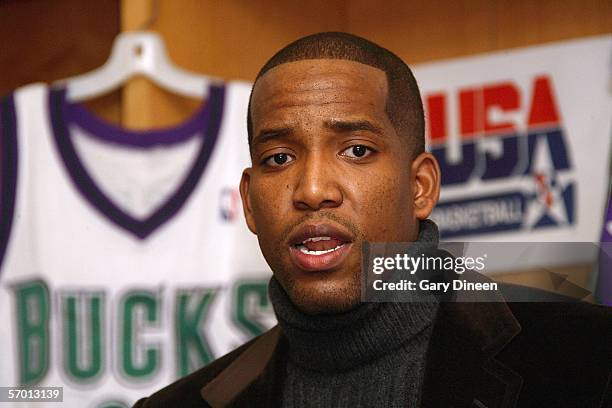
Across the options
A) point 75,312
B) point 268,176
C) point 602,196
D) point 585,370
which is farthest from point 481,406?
point 75,312

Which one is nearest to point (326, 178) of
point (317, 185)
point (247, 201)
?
point (317, 185)

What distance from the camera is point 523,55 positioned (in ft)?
2.76

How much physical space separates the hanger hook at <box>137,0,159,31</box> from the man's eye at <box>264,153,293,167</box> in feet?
1.46

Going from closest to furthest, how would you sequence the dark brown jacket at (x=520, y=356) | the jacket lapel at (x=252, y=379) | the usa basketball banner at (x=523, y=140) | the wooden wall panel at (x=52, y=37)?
the dark brown jacket at (x=520, y=356), the jacket lapel at (x=252, y=379), the usa basketball banner at (x=523, y=140), the wooden wall panel at (x=52, y=37)

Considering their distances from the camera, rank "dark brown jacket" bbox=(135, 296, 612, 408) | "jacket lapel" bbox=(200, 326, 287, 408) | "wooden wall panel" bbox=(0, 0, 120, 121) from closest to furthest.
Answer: "dark brown jacket" bbox=(135, 296, 612, 408) → "jacket lapel" bbox=(200, 326, 287, 408) → "wooden wall panel" bbox=(0, 0, 120, 121)

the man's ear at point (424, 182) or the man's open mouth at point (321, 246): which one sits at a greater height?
the man's ear at point (424, 182)

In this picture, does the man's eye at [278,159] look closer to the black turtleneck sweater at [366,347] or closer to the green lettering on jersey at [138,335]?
the black turtleneck sweater at [366,347]

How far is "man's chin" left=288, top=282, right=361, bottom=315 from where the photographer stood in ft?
1.39

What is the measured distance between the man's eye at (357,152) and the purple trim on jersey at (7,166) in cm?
55

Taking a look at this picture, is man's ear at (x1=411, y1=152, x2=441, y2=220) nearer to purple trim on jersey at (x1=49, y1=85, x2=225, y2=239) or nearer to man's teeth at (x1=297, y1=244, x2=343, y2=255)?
man's teeth at (x1=297, y1=244, x2=343, y2=255)

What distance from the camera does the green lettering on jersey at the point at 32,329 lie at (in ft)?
2.73

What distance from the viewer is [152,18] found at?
847mm

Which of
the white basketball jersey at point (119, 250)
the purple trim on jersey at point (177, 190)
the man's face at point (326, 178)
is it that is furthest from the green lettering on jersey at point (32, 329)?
the man's face at point (326, 178)

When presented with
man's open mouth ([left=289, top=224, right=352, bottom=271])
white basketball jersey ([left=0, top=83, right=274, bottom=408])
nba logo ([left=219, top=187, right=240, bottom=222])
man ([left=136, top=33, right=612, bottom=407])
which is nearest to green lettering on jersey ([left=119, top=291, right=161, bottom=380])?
white basketball jersey ([left=0, top=83, right=274, bottom=408])
